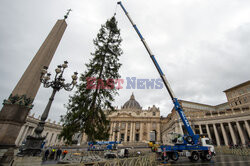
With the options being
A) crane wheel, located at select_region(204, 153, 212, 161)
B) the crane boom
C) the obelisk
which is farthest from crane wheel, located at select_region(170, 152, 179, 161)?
the obelisk

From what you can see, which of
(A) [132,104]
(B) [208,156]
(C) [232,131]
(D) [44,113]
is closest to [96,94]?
(D) [44,113]

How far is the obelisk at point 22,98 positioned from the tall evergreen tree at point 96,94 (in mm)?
3068

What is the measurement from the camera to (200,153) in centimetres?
1223

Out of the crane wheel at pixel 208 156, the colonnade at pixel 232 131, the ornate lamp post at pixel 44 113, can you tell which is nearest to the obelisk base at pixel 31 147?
the ornate lamp post at pixel 44 113

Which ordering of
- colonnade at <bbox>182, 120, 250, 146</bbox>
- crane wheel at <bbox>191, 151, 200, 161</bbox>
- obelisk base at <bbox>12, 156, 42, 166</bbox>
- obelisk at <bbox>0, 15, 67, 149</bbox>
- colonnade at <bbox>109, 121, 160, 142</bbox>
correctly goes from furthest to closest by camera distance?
colonnade at <bbox>109, 121, 160, 142</bbox>
colonnade at <bbox>182, 120, 250, 146</bbox>
crane wheel at <bbox>191, 151, 200, 161</bbox>
obelisk at <bbox>0, 15, 67, 149</bbox>
obelisk base at <bbox>12, 156, 42, 166</bbox>

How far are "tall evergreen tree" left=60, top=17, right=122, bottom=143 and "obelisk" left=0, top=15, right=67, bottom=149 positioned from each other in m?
3.07

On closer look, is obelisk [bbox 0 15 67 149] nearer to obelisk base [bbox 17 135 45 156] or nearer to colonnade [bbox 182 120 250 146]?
obelisk base [bbox 17 135 45 156]

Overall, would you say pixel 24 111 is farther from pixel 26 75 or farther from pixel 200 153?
pixel 200 153

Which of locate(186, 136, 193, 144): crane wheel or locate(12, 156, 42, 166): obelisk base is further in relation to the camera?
locate(186, 136, 193, 144): crane wheel

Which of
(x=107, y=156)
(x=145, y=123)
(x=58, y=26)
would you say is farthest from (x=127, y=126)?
(x=58, y=26)

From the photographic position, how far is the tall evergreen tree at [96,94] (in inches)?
407

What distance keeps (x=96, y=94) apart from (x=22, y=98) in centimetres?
546

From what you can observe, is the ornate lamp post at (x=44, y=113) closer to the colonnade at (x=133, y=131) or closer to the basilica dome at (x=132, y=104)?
the colonnade at (x=133, y=131)

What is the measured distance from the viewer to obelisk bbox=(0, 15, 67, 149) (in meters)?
7.07
